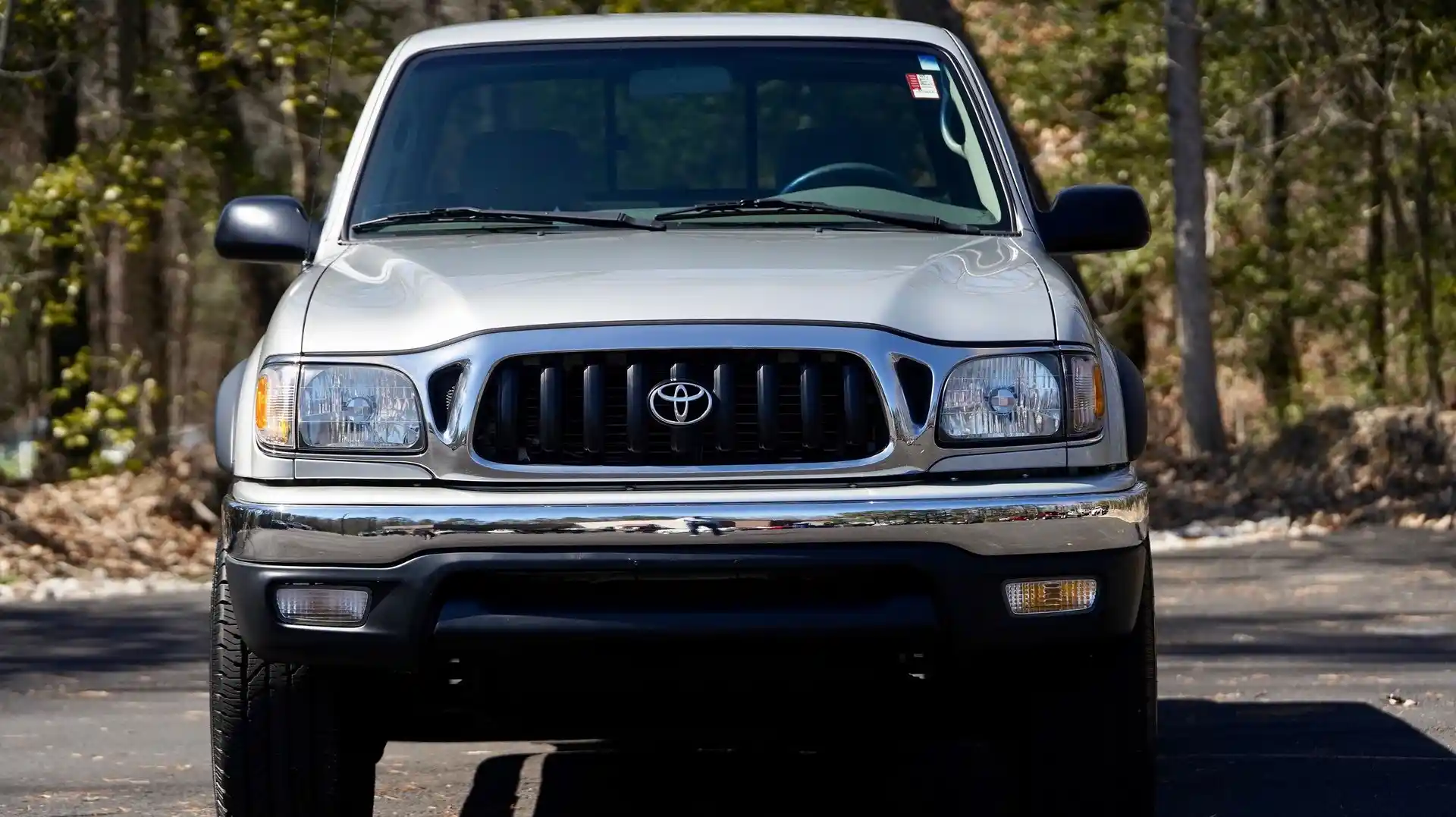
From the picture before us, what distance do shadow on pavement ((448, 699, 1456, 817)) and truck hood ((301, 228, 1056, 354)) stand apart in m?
1.49

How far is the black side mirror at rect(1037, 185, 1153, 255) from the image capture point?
497cm

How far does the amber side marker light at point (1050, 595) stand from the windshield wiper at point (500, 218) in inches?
50.8

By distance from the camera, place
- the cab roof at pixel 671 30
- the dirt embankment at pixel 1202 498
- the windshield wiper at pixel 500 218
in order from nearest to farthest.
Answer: the windshield wiper at pixel 500 218, the cab roof at pixel 671 30, the dirt embankment at pixel 1202 498

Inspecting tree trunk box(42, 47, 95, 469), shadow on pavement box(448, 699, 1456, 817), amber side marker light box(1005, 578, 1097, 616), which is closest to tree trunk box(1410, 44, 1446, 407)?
tree trunk box(42, 47, 95, 469)

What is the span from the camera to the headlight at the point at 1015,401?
412cm

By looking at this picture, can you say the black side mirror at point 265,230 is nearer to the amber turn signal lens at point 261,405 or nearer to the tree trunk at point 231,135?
the amber turn signal lens at point 261,405

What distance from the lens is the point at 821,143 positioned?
529 centimetres

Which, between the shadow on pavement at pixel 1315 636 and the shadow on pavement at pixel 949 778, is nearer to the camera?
the shadow on pavement at pixel 949 778

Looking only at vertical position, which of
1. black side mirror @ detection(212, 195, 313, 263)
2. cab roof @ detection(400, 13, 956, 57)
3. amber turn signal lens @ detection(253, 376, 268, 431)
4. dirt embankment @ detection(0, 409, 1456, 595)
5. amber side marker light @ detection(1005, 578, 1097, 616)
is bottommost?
dirt embankment @ detection(0, 409, 1456, 595)

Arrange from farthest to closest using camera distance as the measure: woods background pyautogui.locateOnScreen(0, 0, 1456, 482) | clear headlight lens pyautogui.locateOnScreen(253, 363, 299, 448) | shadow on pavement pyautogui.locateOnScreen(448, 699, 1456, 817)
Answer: woods background pyautogui.locateOnScreen(0, 0, 1456, 482)
shadow on pavement pyautogui.locateOnScreen(448, 699, 1456, 817)
clear headlight lens pyautogui.locateOnScreen(253, 363, 299, 448)

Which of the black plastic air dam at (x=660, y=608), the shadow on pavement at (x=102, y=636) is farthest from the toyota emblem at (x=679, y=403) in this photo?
the shadow on pavement at (x=102, y=636)

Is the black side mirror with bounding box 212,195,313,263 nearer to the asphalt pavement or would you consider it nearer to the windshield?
the windshield

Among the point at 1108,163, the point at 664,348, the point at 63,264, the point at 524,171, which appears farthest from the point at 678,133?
the point at 1108,163

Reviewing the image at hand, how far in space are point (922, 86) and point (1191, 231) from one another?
41.0 ft
